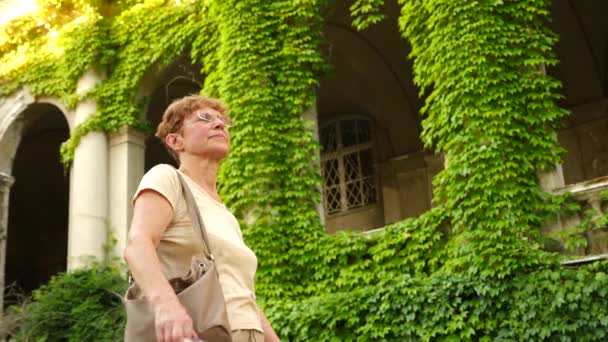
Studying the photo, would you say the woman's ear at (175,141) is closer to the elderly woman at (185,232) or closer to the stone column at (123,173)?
the elderly woman at (185,232)

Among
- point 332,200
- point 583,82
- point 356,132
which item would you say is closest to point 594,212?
point 583,82

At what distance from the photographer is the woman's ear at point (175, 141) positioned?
115 inches

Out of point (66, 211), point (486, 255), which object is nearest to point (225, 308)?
point (486, 255)

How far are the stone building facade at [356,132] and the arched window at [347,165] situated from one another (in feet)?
0.06

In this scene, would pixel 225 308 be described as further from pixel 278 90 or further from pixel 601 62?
pixel 601 62

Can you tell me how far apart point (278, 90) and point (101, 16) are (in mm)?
4081

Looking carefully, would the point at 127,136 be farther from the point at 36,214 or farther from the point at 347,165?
the point at 36,214

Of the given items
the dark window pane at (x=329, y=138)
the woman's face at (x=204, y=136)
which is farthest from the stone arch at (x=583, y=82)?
the woman's face at (x=204, y=136)

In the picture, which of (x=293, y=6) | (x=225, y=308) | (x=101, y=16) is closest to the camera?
(x=225, y=308)

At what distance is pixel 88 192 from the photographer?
36.4 feet

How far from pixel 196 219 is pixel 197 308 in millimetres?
385

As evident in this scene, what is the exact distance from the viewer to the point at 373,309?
294 inches

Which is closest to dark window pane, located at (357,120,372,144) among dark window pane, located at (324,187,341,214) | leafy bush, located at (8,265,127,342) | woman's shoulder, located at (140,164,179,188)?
dark window pane, located at (324,187,341,214)

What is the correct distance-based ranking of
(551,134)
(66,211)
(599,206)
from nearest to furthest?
(599,206) < (551,134) < (66,211)
